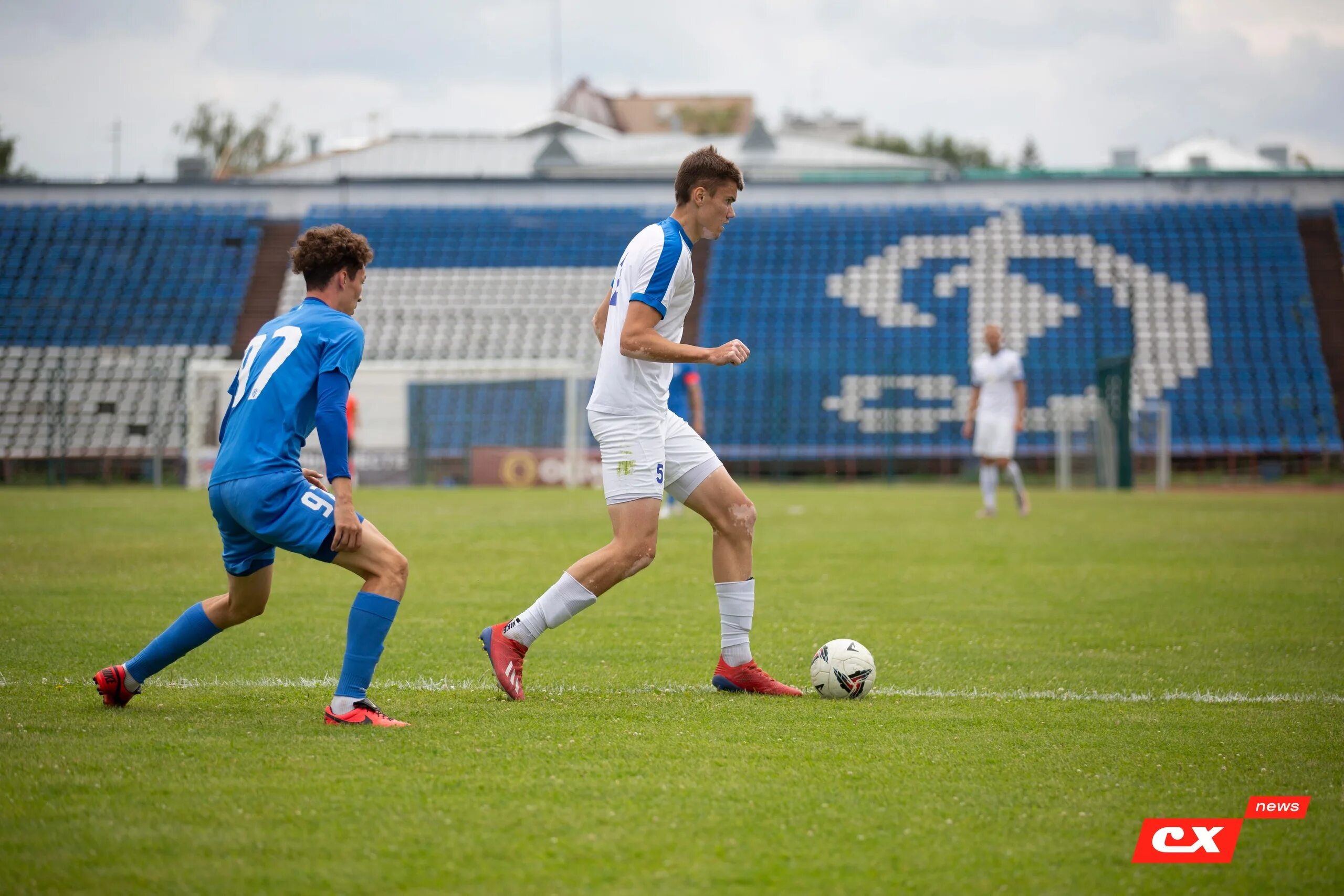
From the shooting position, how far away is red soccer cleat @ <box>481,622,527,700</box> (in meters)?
5.15

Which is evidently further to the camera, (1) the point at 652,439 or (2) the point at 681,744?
(1) the point at 652,439

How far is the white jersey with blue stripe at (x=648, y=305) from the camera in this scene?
5.13 meters

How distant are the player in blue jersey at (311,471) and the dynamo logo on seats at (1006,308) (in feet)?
82.7

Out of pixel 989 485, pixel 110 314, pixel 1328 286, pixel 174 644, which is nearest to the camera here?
pixel 174 644

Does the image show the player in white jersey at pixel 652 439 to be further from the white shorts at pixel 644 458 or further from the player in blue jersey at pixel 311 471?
the player in blue jersey at pixel 311 471

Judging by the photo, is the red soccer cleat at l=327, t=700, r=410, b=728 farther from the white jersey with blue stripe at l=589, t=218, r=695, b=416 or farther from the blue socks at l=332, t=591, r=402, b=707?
the white jersey with blue stripe at l=589, t=218, r=695, b=416

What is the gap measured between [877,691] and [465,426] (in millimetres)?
23049

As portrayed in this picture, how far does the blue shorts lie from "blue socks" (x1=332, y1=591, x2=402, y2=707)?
0.25 metres

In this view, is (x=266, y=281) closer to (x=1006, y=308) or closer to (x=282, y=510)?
(x=1006, y=308)

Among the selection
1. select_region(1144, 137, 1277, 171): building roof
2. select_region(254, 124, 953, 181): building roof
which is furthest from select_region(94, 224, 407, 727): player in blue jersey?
select_region(1144, 137, 1277, 171): building roof

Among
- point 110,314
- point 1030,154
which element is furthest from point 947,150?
point 110,314

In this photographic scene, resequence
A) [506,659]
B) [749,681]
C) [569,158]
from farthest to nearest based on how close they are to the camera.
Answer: [569,158]
[749,681]
[506,659]

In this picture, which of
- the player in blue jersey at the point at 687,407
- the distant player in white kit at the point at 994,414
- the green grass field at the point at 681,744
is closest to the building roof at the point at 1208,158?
the player in blue jersey at the point at 687,407

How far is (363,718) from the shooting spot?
4.61 meters
